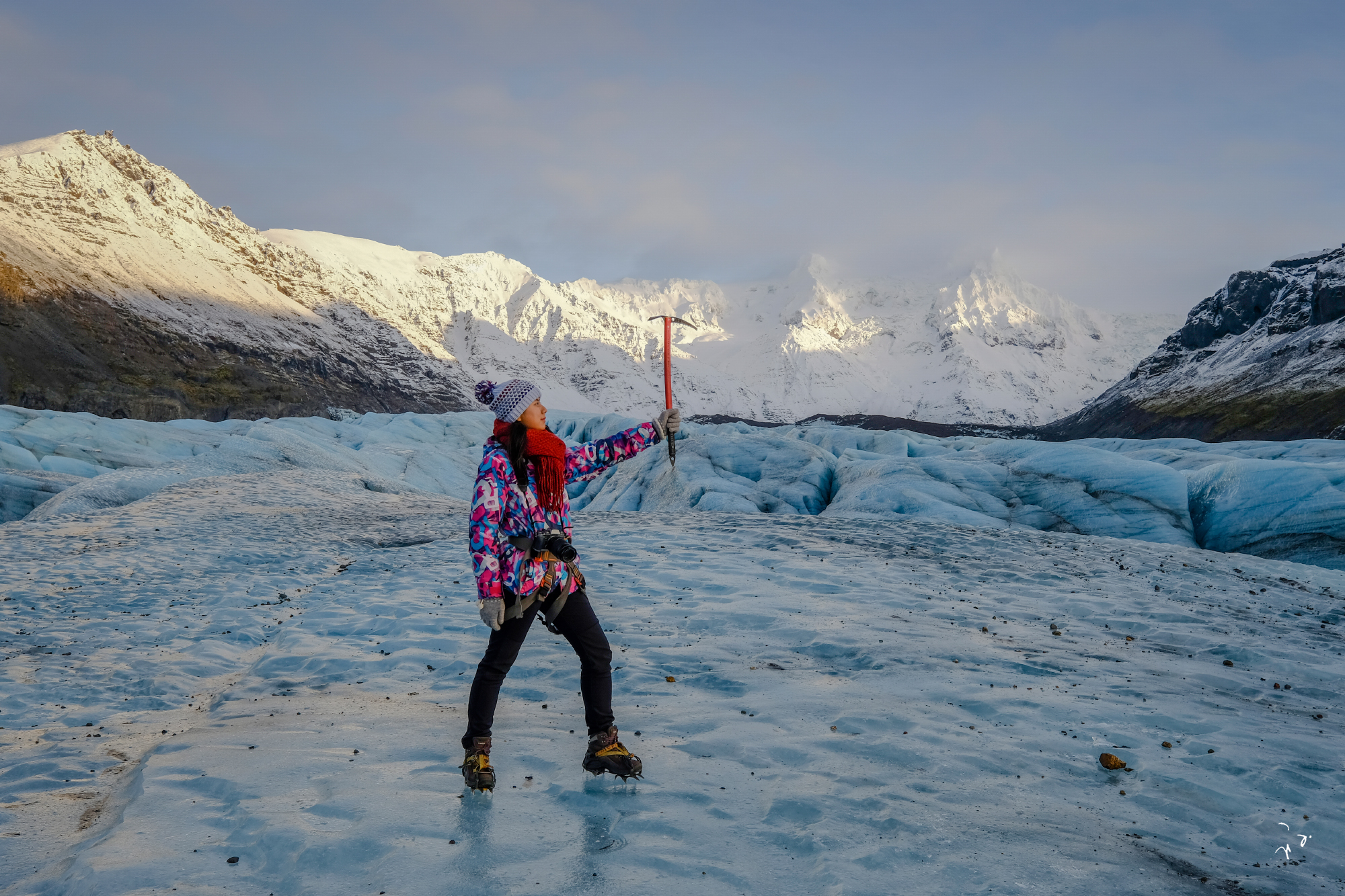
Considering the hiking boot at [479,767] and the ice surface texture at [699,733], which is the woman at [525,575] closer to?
the hiking boot at [479,767]

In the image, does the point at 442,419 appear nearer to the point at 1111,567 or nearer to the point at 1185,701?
the point at 1111,567

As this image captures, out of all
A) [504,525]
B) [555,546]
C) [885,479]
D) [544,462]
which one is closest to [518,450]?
[544,462]

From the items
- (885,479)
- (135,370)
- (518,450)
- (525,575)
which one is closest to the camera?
(525,575)

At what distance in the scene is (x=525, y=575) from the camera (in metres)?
5.14

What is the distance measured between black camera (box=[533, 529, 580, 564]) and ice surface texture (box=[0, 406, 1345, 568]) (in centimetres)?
1594

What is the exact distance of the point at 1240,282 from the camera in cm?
16838

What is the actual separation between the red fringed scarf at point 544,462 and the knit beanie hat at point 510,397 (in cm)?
8

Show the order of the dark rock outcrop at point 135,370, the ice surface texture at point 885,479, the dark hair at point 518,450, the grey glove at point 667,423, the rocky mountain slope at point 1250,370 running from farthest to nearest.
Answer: the rocky mountain slope at point 1250,370, the dark rock outcrop at point 135,370, the ice surface texture at point 885,479, the grey glove at point 667,423, the dark hair at point 518,450

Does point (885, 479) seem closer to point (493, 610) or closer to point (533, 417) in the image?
point (533, 417)

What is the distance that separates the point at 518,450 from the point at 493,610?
1.11 m

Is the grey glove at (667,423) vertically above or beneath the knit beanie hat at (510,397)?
beneath

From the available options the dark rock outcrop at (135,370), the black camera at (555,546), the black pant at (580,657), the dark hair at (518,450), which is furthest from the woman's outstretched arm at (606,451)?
the dark rock outcrop at (135,370)

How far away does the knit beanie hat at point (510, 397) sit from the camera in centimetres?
540

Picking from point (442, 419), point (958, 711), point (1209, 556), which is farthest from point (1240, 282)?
point (958, 711)
